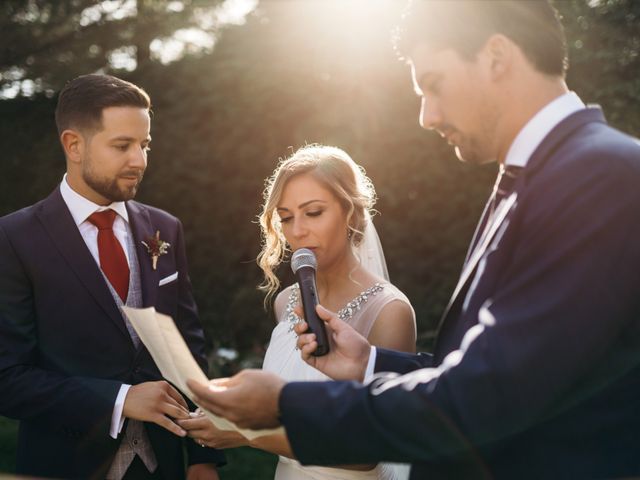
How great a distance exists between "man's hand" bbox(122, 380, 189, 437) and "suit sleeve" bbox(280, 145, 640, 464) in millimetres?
1292

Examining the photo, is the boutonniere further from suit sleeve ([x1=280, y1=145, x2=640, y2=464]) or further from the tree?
the tree

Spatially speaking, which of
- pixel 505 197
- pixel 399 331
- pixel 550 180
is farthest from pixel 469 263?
pixel 399 331

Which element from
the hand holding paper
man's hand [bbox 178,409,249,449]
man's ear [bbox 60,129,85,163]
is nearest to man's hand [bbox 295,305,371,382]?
the hand holding paper

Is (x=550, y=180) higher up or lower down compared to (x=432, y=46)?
Answer: lower down

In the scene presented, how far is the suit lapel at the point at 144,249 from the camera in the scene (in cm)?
338

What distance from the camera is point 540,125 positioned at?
1.96m

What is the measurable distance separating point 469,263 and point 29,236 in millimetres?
1971

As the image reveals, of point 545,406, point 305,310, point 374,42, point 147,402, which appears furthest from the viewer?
point 374,42

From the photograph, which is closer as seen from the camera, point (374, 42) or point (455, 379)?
point (455, 379)

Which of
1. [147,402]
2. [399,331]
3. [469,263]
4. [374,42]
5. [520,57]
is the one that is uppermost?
[374,42]

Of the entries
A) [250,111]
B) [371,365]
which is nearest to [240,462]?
[250,111]

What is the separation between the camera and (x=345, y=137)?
7.06 metres

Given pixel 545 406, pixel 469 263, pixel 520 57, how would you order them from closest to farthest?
pixel 545 406 → pixel 520 57 → pixel 469 263

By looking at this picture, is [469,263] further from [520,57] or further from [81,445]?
[81,445]
